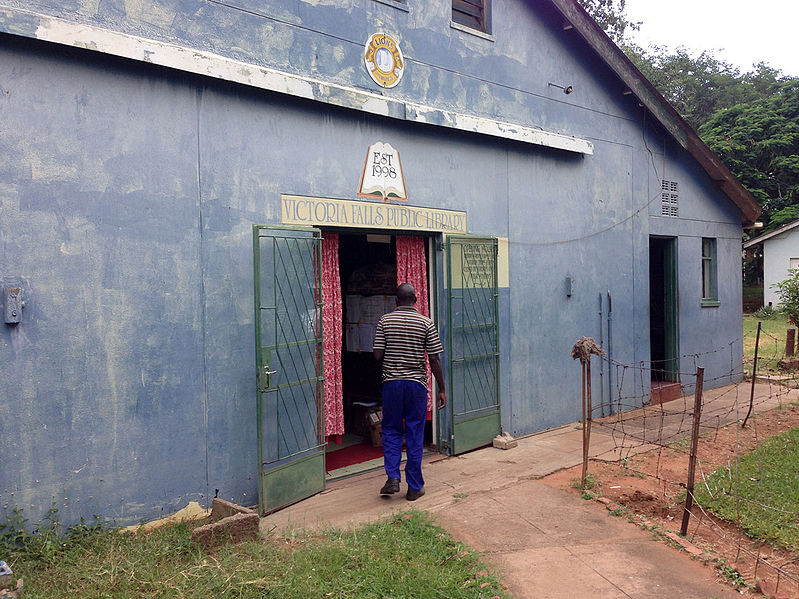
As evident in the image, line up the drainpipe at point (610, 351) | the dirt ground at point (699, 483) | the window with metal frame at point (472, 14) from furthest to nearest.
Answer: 1. the drainpipe at point (610, 351)
2. the window with metal frame at point (472, 14)
3. the dirt ground at point (699, 483)

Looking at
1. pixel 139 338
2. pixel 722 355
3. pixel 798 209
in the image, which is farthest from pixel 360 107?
pixel 798 209

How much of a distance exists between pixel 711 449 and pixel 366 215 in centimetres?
491

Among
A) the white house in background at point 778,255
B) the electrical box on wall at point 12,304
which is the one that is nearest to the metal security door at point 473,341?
the electrical box on wall at point 12,304

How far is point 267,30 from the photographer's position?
5625 millimetres

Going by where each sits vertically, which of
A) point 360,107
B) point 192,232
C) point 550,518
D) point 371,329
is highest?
point 360,107

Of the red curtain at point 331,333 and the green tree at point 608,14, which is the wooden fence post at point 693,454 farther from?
the green tree at point 608,14

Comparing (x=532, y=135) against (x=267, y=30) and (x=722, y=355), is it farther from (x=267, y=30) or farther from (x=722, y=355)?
(x=722, y=355)

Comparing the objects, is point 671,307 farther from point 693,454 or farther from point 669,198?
point 693,454

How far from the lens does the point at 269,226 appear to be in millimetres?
5371

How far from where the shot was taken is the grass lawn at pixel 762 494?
4.89m

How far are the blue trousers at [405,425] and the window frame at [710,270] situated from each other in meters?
8.37

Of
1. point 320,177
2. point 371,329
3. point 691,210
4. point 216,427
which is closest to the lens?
point 216,427

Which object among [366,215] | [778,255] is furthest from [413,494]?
[778,255]

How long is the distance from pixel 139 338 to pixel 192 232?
0.95 meters
